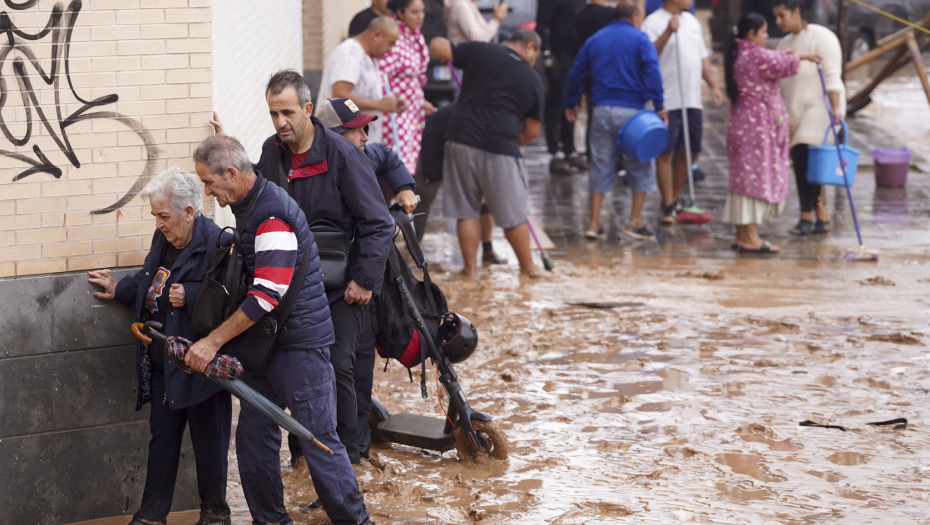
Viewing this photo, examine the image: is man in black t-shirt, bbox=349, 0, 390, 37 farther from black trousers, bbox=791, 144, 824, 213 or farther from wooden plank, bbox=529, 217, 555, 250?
black trousers, bbox=791, 144, 824, 213

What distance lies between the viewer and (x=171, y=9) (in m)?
4.18

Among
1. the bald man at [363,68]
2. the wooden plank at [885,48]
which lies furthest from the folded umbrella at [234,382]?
the wooden plank at [885,48]

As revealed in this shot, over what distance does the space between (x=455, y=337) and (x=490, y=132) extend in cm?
343

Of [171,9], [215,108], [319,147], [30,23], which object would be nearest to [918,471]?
[319,147]

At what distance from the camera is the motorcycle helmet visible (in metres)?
4.86

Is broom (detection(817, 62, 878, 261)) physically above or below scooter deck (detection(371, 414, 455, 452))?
above

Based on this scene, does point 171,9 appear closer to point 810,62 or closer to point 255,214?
point 255,214

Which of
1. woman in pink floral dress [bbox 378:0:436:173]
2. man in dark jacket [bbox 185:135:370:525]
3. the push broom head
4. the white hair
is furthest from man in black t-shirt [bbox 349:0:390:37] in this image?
man in dark jacket [bbox 185:135:370:525]

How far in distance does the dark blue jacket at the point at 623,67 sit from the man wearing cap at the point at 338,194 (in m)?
5.37

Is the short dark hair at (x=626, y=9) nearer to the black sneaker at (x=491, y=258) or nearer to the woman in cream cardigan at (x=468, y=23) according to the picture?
the woman in cream cardigan at (x=468, y=23)

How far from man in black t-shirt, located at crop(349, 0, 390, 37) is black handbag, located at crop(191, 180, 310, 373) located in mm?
5229

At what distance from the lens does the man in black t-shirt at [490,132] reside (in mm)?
7938

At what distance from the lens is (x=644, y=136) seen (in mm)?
9023

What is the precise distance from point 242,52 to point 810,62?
592 centimetres
